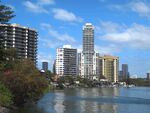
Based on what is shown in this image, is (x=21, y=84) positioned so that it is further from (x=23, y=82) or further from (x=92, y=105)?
(x=92, y=105)

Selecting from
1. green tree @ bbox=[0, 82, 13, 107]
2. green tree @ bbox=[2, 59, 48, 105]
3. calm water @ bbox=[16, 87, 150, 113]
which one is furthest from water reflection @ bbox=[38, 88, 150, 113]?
green tree @ bbox=[0, 82, 13, 107]

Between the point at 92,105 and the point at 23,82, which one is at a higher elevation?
the point at 23,82

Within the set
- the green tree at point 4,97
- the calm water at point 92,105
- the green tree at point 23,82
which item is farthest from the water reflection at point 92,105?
the green tree at point 4,97

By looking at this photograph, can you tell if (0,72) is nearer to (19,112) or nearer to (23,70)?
(23,70)

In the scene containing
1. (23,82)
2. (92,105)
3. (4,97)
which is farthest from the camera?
(92,105)

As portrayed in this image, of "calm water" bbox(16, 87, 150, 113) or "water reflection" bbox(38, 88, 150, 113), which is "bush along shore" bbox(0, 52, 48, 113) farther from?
"water reflection" bbox(38, 88, 150, 113)

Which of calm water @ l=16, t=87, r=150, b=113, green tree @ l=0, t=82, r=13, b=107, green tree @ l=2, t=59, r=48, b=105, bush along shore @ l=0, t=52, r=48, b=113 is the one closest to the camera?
green tree @ l=0, t=82, r=13, b=107

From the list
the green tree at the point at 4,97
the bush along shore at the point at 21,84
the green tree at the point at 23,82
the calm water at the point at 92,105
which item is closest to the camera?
the green tree at the point at 4,97

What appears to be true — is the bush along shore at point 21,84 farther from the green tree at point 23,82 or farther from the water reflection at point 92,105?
the water reflection at point 92,105

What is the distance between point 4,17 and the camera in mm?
70438

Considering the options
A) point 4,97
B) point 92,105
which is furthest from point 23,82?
point 92,105

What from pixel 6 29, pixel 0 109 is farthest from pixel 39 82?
pixel 0 109

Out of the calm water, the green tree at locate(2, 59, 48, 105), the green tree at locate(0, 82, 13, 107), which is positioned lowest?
the calm water

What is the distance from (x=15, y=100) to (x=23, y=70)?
6.18m
